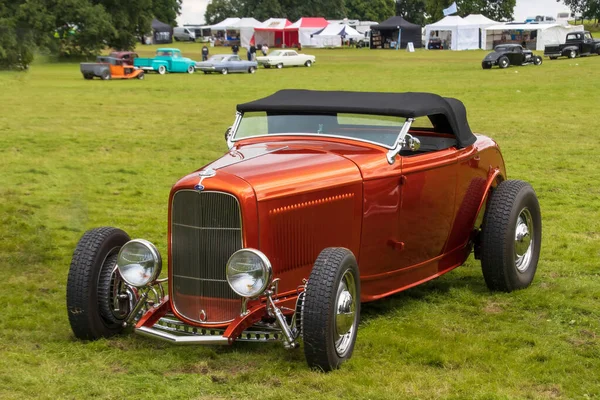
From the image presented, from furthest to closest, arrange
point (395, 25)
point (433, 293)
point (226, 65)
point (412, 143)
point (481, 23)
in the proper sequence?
point (395, 25), point (481, 23), point (226, 65), point (433, 293), point (412, 143)

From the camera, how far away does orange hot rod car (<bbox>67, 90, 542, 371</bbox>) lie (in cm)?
509

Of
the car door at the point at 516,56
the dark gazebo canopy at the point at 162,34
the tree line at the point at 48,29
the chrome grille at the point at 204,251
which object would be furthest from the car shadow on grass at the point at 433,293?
the dark gazebo canopy at the point at 162,34

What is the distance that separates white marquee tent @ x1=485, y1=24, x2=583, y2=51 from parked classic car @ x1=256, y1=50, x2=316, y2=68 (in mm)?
21185

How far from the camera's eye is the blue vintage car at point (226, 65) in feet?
145

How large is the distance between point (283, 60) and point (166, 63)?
8440 millimetres

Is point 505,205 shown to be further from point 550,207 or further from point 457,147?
point 550,207

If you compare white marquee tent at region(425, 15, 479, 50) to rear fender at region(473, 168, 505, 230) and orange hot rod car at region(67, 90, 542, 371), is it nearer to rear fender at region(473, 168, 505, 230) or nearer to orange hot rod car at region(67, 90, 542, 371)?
rear fender at region(473, 168, 505, 230)

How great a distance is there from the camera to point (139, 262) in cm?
541

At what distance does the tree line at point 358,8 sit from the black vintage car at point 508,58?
2476 inches

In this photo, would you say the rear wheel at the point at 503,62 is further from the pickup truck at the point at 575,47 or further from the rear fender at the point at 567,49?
the rear fender at the point at 567,49

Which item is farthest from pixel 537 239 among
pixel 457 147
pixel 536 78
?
pixel 536 78

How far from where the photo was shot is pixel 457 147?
6840mm

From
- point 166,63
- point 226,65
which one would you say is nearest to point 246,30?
point 166,63

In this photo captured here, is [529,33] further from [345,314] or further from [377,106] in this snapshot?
[345,314]
